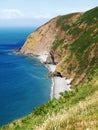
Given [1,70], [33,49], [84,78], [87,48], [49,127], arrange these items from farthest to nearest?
[33,49] < [1,70] < [87,48] < [84,78] < [49,127]

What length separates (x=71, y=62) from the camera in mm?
120688

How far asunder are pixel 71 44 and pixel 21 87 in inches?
1439

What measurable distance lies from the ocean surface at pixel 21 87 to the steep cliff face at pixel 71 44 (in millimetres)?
8949

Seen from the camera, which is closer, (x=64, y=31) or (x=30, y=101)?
(x=30, y=101)

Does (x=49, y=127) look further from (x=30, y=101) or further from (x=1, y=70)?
(x=1, y=70)

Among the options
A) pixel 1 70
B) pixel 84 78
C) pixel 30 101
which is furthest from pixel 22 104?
pixel 1 70

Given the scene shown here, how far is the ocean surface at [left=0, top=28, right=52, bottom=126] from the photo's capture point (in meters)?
83.6

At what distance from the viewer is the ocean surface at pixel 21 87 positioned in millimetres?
83625

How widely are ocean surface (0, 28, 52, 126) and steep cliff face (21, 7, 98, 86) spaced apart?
8.95 meters

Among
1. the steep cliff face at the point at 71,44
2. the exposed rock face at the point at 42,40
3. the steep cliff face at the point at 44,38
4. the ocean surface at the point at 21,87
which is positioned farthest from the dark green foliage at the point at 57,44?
the ocean surface at the point at 21,87

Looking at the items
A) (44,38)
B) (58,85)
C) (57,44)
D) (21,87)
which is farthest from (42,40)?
(58,85)

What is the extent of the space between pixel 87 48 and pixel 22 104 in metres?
40.3

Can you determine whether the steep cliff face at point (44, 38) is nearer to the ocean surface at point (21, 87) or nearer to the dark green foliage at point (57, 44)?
the dark green foliage at point (57, 44)

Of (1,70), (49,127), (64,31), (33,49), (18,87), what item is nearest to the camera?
(49,127)
